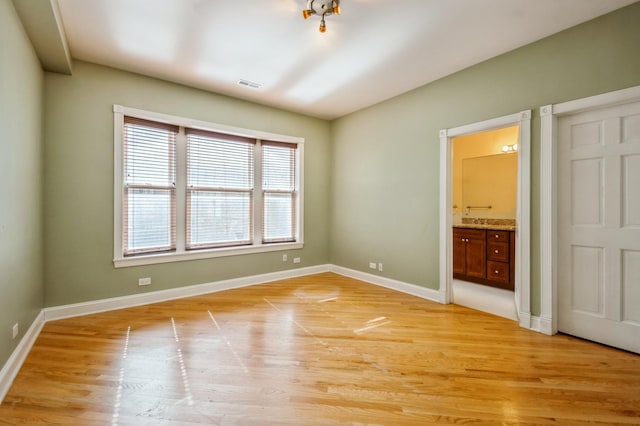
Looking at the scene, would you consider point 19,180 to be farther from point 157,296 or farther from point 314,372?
point 314,372

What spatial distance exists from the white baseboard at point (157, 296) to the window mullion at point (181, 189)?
0.60 metres

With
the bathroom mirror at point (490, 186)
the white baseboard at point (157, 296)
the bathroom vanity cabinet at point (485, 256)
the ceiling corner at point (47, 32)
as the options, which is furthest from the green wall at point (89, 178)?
the bathroom mirror at point (490, 186)

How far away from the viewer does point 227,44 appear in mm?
2957

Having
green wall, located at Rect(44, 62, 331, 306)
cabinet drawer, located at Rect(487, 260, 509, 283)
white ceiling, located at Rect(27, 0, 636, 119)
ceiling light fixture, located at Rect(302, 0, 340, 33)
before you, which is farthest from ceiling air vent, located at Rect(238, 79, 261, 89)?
cabinet drawer, located at Rect(487, 260, 509, 283)

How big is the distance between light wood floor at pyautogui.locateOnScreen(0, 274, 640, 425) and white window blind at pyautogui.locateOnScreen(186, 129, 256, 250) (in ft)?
4.22

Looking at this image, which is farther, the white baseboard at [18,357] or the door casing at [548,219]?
the door casing at [548,219]

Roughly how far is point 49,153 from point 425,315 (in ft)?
15.1

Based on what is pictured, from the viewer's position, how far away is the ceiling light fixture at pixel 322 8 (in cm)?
233

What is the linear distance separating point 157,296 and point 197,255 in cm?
71

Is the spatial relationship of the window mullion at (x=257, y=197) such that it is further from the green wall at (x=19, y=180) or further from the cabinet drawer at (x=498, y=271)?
the cabinet drawer at (x=498, y=271)

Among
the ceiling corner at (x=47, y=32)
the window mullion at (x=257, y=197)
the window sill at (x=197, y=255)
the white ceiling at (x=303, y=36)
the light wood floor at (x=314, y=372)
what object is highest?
the white ceiling at (x=303, y=36)

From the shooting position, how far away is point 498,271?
4449 mm

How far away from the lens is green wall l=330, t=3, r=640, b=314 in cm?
254

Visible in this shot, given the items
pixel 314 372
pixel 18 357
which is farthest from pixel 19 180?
pixel 314 372
